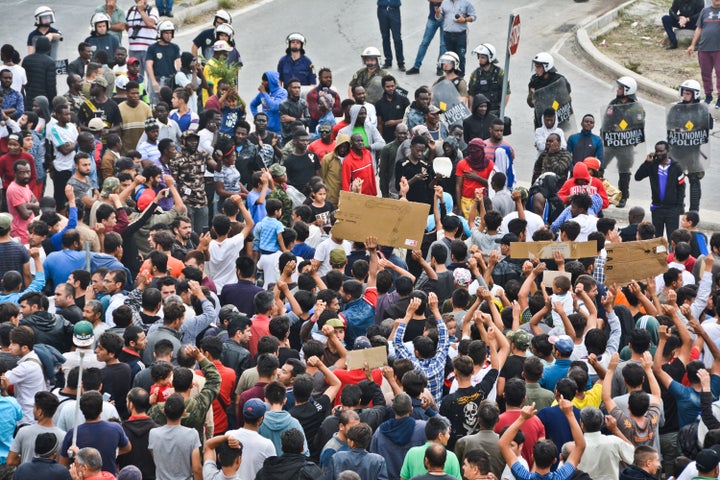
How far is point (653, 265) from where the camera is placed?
12859mm

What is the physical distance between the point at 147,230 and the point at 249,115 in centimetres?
759

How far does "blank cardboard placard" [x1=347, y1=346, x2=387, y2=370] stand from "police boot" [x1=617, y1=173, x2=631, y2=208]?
8.96 m

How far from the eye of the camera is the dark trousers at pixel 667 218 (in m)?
16.4

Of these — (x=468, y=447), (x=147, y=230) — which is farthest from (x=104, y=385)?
(x=147, y=230)

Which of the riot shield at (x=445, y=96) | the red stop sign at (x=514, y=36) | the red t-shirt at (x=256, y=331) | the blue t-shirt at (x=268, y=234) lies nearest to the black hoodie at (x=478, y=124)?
the riot shield at (x=445, y=96)

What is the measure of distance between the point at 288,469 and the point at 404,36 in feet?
56.9

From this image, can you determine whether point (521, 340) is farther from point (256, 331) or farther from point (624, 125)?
point (624, 125)

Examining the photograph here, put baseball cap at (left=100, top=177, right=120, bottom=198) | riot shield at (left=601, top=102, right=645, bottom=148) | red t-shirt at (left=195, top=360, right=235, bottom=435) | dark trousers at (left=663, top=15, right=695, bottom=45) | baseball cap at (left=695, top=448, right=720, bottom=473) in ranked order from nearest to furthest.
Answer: baseball cap at (left=695, top=448, right=720, bottom=473) → red t-shirt at (left=195, top=360, right=235, bottom=435) → baseball cap at (left=100, top=177, right=120, bottom=198) → riot shield at (left=601, top=102, right=645, bottom=148) → dark trousers at (left=663, top=15, right=695, bottom=45)

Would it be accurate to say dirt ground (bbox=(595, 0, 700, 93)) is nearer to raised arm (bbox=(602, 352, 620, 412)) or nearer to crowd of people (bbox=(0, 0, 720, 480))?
crowd of people (bbox=(0, 0, 720, 480))

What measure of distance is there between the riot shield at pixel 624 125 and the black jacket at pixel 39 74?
26.3 feet

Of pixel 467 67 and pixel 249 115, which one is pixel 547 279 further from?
pixel 467 67

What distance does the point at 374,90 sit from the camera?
743 inches

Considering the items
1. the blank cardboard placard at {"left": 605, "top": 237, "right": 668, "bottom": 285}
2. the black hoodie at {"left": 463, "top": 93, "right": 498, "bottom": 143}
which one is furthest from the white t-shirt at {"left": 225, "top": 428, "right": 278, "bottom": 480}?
the black hoodie at {"left": 463, "top": 93, "right": 498, "bottom": 143}

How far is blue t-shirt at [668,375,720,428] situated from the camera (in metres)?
10.5
